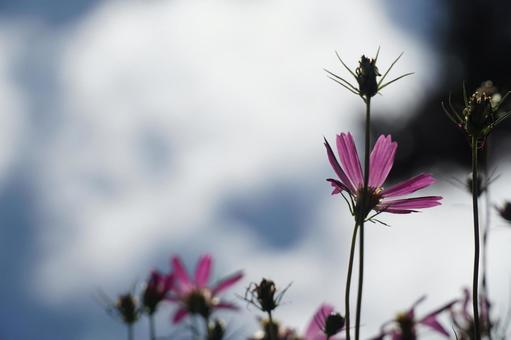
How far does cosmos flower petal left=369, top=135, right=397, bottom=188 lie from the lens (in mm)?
843

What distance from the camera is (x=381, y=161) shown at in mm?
860

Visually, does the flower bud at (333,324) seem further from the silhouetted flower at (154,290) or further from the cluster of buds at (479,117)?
the silhouetted flower at (154,290)

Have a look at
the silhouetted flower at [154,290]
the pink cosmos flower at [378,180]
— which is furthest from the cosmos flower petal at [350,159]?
the silhouetted flower at [154,290]

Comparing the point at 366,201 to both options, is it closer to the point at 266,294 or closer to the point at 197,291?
the point at 266,294

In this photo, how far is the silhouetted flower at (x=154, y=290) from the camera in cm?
111

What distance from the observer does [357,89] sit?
670 mm

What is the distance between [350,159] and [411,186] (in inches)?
3.2

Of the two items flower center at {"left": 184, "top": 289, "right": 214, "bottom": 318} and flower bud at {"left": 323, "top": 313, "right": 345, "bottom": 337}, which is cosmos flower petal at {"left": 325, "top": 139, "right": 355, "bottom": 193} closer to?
flower bud at {"left": 323, "top": 313, "right": 345, "bottom": 337}

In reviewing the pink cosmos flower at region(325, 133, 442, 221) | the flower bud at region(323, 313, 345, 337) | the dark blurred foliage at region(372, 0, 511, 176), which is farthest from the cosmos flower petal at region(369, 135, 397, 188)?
the dark blurred foliage at region(372, 0, 511, 176)

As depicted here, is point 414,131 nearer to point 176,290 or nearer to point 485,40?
point 485,40

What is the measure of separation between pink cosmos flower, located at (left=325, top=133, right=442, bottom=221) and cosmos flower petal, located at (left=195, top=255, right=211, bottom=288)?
638mm

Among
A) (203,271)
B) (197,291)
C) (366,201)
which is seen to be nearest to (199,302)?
(197,291)

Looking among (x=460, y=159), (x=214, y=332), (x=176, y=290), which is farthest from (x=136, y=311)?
(x=460, y=159)

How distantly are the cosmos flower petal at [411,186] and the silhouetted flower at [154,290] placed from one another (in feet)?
1.41
